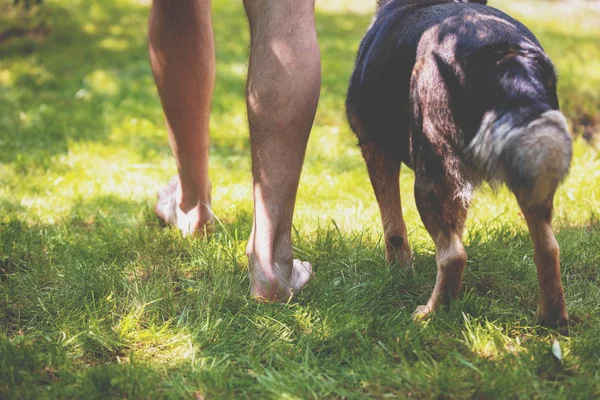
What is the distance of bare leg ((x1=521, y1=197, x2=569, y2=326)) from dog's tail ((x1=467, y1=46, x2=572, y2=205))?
Result: 211 millimetres

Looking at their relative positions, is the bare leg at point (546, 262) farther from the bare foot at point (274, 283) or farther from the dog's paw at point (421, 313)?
the bare foot at point (274, 283)

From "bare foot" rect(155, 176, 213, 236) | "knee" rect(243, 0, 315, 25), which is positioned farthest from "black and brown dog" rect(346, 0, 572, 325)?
"bare foot" rect(155, 176, 213, 236)

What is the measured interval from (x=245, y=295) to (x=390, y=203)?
70cm

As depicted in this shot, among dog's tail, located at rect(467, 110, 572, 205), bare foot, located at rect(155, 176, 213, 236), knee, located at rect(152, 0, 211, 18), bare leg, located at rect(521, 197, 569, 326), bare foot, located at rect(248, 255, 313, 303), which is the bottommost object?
bare foot, located at rect(155, 176, 213, 236)

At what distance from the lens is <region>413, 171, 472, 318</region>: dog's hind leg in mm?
2094

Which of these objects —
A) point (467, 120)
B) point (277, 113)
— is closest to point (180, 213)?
point (277, 113)

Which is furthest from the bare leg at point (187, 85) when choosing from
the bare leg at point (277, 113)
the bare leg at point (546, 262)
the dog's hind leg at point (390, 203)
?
the bare leg at point (546, 262)

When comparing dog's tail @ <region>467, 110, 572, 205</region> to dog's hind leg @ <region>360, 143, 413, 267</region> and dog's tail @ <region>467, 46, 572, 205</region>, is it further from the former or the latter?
dog's hind leg @ <region>360, 143, 413, 267</region>

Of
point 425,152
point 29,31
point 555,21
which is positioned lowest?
point 29,31

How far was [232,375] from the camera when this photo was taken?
1.85 m

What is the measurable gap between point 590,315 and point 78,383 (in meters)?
1.66

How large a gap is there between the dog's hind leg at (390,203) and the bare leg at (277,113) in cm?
43

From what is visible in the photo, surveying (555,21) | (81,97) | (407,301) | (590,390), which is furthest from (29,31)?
(590,390)

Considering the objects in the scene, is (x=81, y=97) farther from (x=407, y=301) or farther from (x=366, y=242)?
(x=407, y=301)
